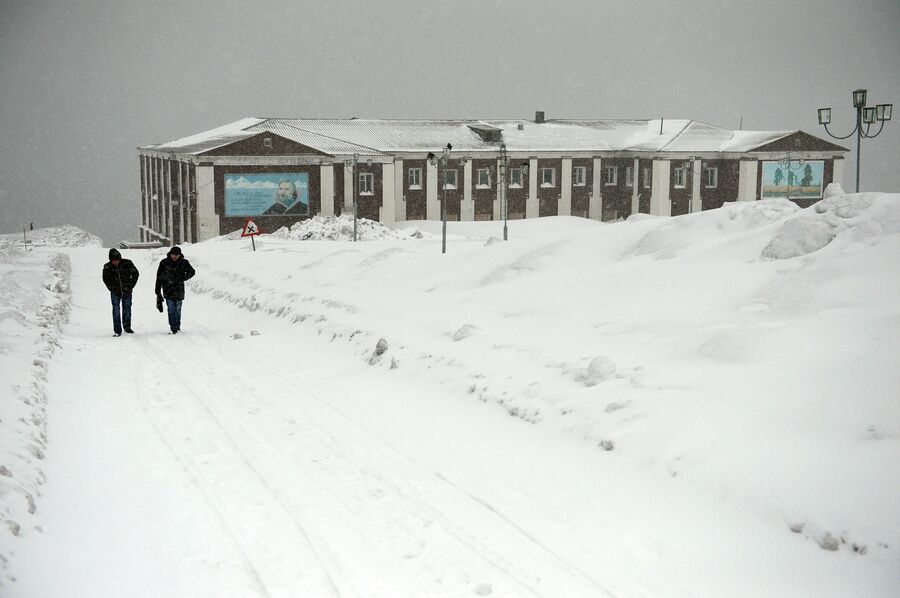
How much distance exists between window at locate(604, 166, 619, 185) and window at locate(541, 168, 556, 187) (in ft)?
16.2

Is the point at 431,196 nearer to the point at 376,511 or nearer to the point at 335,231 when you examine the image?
the point at 335,231

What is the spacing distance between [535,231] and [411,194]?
9784 mm

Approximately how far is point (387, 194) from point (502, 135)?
13.8 meters

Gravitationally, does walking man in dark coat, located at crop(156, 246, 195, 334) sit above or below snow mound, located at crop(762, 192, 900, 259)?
below

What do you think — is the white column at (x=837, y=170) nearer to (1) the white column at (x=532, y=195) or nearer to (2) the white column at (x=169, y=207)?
(1) the white column at (x=532, y=195)

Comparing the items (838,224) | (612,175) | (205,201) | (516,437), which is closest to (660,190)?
(612,175)

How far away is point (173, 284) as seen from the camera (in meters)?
16.7

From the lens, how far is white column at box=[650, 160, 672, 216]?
224 ft

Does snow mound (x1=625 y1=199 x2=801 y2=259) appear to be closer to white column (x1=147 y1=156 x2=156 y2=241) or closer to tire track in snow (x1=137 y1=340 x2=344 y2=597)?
tire track in snow (x1=137 y1=340 x2=344 y2=597)

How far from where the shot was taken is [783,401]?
837 centimetres

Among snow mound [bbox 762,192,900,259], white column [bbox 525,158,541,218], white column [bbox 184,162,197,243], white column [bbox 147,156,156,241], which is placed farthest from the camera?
white column [bbox 147,156,156,241]

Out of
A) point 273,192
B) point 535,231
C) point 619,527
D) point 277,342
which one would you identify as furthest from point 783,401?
point 535,231

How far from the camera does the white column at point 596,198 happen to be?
230 ft

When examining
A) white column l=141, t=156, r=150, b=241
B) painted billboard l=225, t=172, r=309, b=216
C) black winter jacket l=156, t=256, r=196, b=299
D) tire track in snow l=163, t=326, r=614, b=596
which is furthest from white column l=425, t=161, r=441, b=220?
tire track in snow l=163, t=326, r=614, b=596
